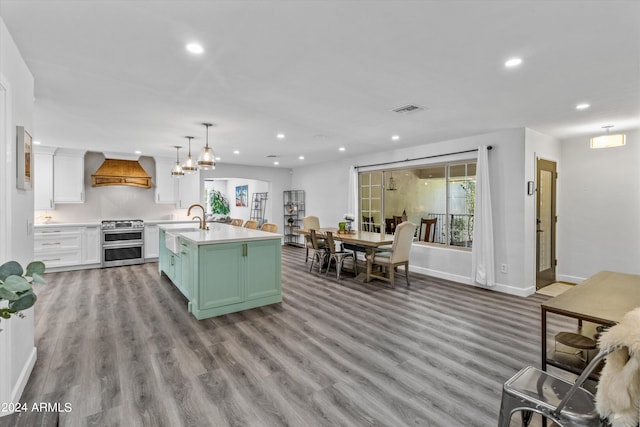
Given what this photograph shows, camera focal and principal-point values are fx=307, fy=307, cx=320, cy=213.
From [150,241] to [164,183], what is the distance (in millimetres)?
1419

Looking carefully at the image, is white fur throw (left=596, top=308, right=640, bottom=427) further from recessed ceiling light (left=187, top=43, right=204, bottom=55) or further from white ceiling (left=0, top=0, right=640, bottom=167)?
recessed ceiling light (left=187, top=43, right=204, bottom=55)

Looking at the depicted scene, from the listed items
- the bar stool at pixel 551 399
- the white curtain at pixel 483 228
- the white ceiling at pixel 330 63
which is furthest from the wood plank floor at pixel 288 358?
the white ceiling at pixel 330 63

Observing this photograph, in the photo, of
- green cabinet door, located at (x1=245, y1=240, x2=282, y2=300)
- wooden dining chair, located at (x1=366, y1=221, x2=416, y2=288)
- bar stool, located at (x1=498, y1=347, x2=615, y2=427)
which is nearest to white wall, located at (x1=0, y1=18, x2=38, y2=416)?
green cabinet door, located at (x1=245, y1=240, x2=282, y2=300)

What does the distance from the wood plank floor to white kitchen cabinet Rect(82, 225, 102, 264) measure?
1.83 m

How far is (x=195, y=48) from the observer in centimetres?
224

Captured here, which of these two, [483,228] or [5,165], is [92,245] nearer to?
[5,165]

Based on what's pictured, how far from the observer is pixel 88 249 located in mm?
6148

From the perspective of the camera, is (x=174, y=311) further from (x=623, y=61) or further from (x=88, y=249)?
(x=623, y=61)

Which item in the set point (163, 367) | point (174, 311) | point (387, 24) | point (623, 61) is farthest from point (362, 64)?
point (174, 311)

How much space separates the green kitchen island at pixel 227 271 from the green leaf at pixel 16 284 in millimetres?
2691

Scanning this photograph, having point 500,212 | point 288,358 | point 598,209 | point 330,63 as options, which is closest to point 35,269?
point 288,358

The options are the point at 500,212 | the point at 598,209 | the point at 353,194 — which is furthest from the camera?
the point at 353,194

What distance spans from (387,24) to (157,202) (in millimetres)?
6858

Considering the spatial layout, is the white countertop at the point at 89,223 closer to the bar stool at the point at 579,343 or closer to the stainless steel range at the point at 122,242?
the stainless steel range at the point at 122,242
